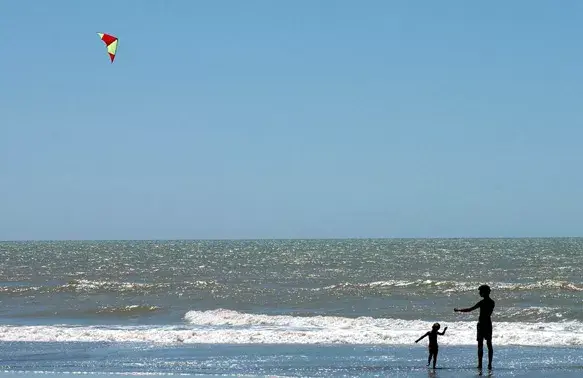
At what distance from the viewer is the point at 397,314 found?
1099 inches

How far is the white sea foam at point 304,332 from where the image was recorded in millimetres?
19484

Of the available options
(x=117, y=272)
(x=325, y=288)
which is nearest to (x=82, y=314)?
(x=325, y=288)

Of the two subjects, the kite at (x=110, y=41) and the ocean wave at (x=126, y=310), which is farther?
the ocean wave at (x=126, y=310)

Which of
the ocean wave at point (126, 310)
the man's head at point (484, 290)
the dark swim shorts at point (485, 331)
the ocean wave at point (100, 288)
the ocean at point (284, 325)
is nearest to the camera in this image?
the man's head at point (484, 290)

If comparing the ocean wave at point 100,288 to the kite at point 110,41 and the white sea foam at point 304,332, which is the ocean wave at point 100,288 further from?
the kite at point 110,41

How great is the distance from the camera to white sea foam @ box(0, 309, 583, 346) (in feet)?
63.9

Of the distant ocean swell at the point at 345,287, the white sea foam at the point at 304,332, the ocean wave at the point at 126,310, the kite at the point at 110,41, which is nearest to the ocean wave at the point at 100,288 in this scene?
the distant ocean swell at the point at 345,287

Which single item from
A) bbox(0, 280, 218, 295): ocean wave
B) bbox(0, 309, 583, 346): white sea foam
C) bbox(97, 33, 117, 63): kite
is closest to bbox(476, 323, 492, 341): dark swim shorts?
bbox(0, 309, 583, 346): white sea foam

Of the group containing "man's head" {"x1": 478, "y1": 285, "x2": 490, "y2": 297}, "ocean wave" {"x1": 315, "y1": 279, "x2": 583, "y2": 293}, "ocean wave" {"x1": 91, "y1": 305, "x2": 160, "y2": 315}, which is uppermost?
"man's head" {"x1": 478, "y1": 285, "x2": 490, "y2": 297}

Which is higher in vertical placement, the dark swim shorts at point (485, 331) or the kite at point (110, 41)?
the kite at point (110, 41)

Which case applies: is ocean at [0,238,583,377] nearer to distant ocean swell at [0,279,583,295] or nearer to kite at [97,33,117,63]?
distant ocean swell at [0,279,583,295]

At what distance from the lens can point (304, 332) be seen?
2119 centimetres

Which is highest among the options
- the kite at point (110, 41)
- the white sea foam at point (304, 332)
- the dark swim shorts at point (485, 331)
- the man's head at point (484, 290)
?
the kite at point (110, 41)

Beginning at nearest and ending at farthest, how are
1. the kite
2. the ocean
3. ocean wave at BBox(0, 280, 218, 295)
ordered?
1. the ocean
2. the kite
3. ocean wave at BBox(0, 280, 218, 295)
